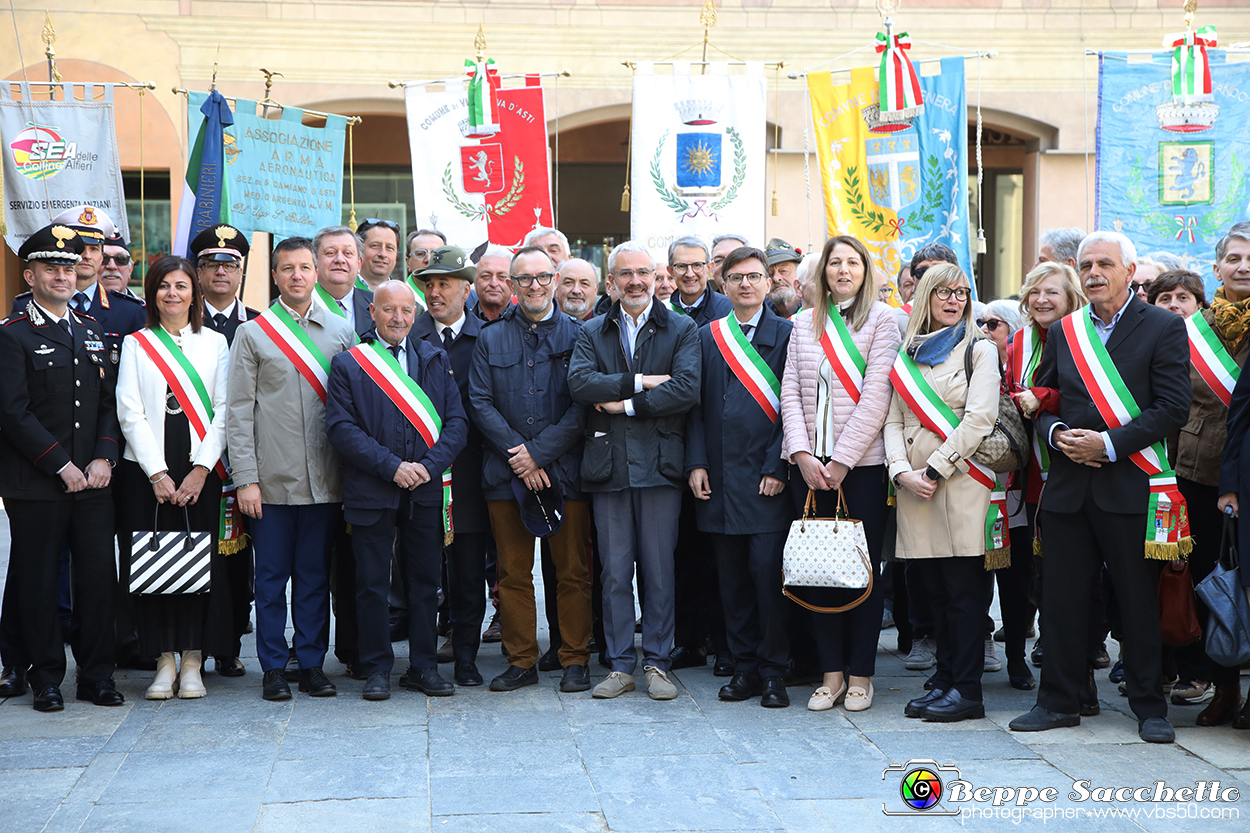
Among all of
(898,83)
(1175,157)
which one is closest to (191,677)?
(898,83)

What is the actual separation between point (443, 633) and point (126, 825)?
2741 millimetres

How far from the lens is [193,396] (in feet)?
17.2

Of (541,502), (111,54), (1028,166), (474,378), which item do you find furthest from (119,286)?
(1028,166)

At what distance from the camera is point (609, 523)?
17.5 ft

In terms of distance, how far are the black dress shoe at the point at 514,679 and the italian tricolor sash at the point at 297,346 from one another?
1.49 metres

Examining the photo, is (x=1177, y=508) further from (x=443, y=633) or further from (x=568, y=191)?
(x=568, y=191)

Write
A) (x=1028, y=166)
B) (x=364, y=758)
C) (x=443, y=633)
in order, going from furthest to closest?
(x=1028, y=166)
(x=443, y=633)
(x=364, y=758)

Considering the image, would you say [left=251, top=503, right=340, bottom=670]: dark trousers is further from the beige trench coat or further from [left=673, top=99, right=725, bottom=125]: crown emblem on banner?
[left=673, top=99, right=725, bottom=125]: crown emblem on banner

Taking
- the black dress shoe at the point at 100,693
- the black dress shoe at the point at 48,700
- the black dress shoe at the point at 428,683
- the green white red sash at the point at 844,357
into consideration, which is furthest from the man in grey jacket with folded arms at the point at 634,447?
the black dress shoe at the point at 48,700

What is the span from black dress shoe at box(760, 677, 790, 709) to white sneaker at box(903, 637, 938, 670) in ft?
3.13

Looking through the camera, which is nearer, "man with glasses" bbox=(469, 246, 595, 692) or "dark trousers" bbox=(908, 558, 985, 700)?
"dark trousers" bbox=(908, 558, 985, 700)

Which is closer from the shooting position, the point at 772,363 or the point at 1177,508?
the point at 1177,508

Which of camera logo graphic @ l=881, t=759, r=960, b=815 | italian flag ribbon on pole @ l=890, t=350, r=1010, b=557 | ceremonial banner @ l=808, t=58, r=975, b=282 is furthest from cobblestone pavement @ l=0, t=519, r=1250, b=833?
ceremonial banner @ l=808, t=58, r=975, b=282

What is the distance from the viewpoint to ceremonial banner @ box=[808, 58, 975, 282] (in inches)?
331
